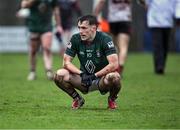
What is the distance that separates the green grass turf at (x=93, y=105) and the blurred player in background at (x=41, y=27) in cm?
43

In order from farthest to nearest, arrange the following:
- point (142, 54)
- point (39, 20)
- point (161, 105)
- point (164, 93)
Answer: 1. point (142, 54)
2. point (39, 20)
3. point (164, 93)
4. point (161, 105)

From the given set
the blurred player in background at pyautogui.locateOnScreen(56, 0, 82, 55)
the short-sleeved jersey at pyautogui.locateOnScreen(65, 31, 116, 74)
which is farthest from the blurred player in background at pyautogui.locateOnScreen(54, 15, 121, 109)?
the blurred player in background at pyautogui.locateOnScreen(56, 0, 82, 55)

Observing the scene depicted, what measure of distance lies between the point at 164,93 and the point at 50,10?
436 cm

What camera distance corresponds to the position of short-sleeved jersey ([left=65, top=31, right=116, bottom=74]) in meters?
10.9

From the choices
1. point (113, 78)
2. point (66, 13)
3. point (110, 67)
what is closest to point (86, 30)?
point (110, 67)

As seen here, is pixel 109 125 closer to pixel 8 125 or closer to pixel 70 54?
pixel 8 125

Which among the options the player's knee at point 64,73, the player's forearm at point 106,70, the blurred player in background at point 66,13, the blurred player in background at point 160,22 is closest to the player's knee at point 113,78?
the player's forearm at point 106,70

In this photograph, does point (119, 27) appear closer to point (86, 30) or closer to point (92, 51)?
point (92, 51)

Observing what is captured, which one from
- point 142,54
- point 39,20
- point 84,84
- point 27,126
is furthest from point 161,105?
point 142,54

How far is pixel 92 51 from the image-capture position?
1093cm

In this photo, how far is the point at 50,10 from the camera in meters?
17.1

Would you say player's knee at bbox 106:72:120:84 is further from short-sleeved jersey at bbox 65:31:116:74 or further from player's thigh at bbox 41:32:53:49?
player's thigh at bbox 41:32:53:49

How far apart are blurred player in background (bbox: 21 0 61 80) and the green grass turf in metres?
0.43

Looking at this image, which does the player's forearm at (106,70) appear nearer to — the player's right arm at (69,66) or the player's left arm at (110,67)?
the player's left arm at (110,67)
